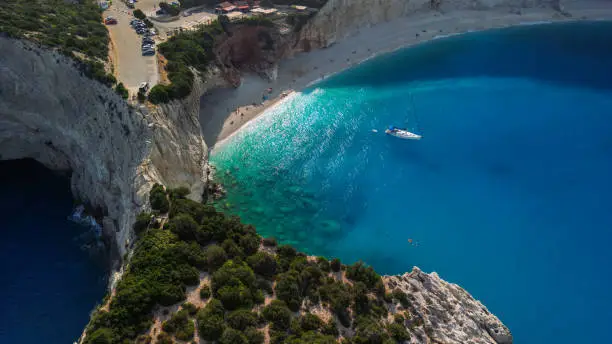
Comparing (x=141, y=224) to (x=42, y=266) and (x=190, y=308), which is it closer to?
(x=190, y=308)

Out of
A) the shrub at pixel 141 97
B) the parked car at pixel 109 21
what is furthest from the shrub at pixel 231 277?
the parked car at pixel 109 21

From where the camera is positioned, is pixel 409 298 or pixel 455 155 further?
pixel 455 155

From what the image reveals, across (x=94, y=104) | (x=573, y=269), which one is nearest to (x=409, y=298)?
(x=573, y=269)

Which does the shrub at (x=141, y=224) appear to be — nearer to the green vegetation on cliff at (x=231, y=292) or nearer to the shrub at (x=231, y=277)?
the green vegetation on cliff at (x=231, y=292)

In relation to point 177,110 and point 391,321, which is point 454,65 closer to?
point 177,110

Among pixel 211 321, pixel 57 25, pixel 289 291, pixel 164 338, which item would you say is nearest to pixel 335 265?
pixel 289 291

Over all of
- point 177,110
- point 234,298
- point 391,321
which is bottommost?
point 391,321
